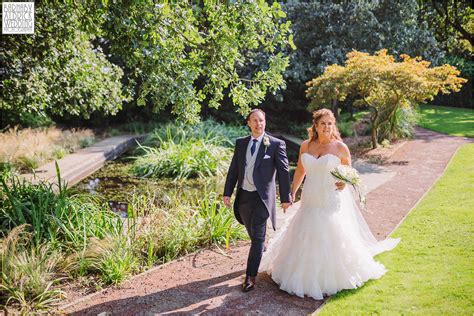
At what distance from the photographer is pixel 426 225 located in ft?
21.8

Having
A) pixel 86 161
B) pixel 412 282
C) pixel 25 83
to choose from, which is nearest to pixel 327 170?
pixel 412 282

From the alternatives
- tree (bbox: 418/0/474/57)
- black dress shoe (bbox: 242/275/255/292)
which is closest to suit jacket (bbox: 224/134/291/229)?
black dress shoe (bbox: 242/275/255/292)

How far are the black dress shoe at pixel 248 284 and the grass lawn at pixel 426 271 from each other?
83 centimetres

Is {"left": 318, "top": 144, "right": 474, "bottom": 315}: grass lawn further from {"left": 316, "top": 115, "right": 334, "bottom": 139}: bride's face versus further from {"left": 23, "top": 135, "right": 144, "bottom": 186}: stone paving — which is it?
{"left": 23, "top": 135, "right": 144, "bottom": 186}: stone paving

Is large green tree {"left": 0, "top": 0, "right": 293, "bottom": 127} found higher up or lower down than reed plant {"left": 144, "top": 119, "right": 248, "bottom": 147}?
higher up

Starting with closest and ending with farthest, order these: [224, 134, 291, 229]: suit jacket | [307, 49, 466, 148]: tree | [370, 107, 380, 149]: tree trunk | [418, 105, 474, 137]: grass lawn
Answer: [224, 134, 291, 229]: suit jacket
[307, 49, 466, 148]: tree
[370, 107, 380, 149]: tree trunk
[418, 105, 474, 137]: grass lawn

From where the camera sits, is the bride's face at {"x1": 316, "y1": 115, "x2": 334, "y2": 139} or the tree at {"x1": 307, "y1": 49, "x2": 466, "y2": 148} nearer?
the bride's face at {"x1": 316, "y1": 115, "x2": 334, "y2": 139}

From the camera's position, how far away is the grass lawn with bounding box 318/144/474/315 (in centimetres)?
416

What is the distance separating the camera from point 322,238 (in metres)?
4.58

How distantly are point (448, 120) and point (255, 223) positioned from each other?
19.4m

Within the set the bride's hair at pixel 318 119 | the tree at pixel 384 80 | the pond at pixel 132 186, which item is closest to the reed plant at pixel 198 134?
the pond at pixel 132 186

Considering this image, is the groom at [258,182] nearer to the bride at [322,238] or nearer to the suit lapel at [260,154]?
the suit lapel at [260,154]

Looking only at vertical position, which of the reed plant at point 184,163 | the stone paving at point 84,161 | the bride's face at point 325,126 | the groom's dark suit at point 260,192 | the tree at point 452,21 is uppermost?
the tree at point 452,21

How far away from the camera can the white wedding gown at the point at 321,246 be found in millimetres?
4531
